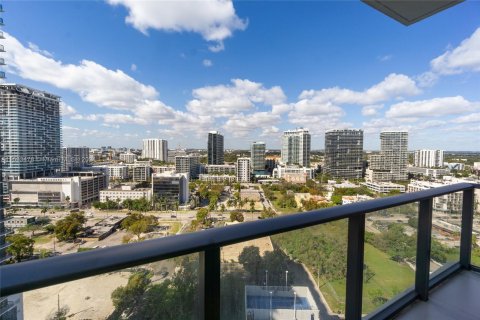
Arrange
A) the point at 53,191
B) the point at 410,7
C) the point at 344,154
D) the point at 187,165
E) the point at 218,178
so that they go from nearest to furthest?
1. the point at 410,7
2. the point at 53,191
3. the point at 344,154
4. the point at 218,178
5. the point at 187,165

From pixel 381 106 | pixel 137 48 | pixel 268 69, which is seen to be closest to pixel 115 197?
pixel 137 48

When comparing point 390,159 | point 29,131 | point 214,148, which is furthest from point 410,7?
point 214,148

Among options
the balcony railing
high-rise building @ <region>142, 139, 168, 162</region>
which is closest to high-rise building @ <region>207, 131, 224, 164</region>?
high-rise building @ <region>142, 139, 168, 162</region>

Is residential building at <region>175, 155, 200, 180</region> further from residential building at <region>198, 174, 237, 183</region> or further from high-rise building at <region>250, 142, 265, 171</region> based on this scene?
high-rise building at <region>250, 142, 265, 171</region>

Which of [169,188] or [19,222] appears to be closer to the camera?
[19,222]

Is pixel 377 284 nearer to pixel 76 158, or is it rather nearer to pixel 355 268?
pixel 355 268

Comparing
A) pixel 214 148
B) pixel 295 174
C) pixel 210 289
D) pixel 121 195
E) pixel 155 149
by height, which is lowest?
pixel 121 195

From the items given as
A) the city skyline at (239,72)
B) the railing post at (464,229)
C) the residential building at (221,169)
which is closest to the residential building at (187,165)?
the residential building at (221,169)
